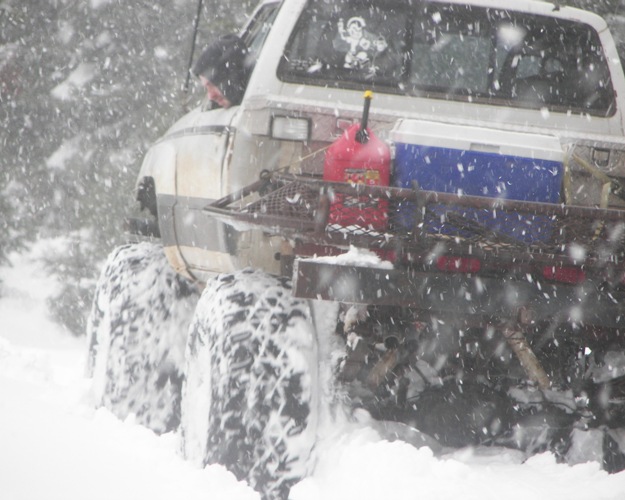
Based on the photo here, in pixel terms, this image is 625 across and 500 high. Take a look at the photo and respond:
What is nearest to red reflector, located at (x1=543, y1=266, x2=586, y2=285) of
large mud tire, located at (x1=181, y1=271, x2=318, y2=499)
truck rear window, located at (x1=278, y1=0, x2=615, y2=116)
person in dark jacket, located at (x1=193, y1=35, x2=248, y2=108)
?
large mud tire, located at (x1=181, y1=271, x2=318, y2=499)

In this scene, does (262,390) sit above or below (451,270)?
below

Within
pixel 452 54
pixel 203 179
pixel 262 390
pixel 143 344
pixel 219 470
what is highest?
pixel 452 54

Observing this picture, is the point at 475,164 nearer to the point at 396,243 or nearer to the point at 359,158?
the point at 359,158

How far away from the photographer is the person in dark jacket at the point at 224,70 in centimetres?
449

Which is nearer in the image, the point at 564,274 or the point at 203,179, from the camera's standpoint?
the point at 564,274

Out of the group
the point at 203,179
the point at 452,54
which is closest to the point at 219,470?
the point at 203,179

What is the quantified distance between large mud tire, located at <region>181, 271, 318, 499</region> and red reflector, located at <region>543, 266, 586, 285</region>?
0.90 meters

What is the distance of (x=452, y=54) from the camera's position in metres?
4.83

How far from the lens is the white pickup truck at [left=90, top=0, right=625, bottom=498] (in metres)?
3.41

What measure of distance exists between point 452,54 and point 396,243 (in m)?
1.81

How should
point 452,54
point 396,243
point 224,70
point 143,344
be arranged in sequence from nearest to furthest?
point 396,243 < point 224,70 < point 452,54 < point 143,344

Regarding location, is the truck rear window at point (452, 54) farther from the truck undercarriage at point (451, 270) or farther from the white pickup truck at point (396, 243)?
the truck undercarriage at point (451, 270)

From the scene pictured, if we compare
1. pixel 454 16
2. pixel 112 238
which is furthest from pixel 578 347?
pixel 112 238

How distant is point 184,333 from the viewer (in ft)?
18.0
